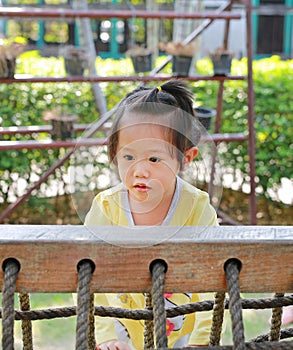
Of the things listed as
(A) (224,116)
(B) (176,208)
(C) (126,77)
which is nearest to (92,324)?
(B) (176,208)

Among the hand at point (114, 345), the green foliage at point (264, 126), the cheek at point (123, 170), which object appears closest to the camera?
the cheek at point (123, 170)

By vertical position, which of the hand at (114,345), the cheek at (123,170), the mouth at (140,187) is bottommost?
the hand at (114,345)

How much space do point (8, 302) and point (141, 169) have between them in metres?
0.38

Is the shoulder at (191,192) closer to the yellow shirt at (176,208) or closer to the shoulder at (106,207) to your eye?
the yellow shirt at (176,208)

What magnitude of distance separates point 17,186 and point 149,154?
4.73m

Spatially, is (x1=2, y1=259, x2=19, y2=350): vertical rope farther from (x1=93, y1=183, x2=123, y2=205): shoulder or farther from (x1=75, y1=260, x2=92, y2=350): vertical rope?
(x1=93, y1=183, x2=123, y2=205): shoulder

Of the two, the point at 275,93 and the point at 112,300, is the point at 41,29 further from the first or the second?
the point at 112,300

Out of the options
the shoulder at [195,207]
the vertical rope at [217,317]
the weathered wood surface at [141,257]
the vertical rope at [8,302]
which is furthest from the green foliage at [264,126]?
the vertical rope at [8,302]

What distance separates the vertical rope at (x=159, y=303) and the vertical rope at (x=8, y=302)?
230 millimetres

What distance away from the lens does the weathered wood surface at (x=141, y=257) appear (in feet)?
3.99

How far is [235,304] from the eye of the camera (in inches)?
46.5

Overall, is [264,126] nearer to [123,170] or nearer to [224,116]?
[224,116]

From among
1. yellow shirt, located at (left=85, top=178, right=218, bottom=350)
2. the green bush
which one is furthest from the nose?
the green bush

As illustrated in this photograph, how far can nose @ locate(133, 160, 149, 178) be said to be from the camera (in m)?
1.41
